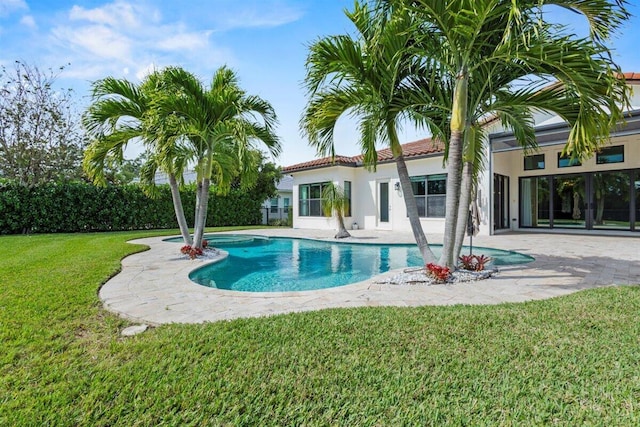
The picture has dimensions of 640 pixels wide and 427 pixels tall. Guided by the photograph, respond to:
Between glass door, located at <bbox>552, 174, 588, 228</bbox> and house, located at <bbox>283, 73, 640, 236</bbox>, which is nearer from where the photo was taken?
house, located at <bbox>283, 73, 640, 236</bbox>

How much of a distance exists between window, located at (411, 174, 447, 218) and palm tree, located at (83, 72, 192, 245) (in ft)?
39.4

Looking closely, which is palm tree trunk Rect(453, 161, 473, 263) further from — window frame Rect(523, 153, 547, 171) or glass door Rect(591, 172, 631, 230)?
window frame Rect(523, 153, 547, 171)

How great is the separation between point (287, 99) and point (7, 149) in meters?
19.9

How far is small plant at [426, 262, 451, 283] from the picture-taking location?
6.57 meters

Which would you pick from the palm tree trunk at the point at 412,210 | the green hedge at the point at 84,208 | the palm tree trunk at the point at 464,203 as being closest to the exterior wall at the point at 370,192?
the green hedge at the point at 84,208

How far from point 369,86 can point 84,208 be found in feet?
60.0

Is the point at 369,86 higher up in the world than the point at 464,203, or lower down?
higher up

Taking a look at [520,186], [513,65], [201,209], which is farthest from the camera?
[520,186]

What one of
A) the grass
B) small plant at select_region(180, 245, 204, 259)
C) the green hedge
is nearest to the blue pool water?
small plant at select_region(180, 245, 204, 259)

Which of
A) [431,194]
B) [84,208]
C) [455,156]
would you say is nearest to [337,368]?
[455,156]

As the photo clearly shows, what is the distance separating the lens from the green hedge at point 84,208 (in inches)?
657

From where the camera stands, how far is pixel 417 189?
17.8 m

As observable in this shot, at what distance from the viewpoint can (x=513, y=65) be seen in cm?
617

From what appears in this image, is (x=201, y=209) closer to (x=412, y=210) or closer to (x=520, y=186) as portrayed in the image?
(x=412, y=210)
